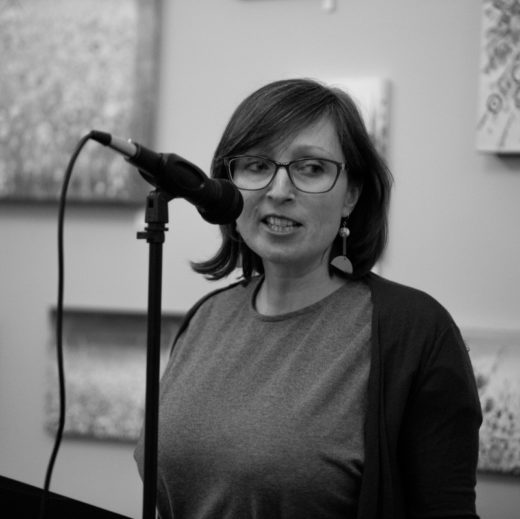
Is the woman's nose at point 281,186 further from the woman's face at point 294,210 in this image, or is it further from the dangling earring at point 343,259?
the dangling earring at point 343,259

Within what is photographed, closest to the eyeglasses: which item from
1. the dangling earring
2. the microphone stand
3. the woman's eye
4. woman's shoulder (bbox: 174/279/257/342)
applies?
the woman's eye

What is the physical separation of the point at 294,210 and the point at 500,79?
87 centimetres

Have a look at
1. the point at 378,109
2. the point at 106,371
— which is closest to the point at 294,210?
the point at 378,109

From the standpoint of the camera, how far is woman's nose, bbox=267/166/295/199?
4.18 ft

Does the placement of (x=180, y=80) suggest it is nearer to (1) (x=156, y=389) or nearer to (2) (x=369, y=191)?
(2) (x=369, y=191)

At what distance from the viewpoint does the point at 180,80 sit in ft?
7.17

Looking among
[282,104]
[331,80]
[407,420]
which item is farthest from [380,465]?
[331,80]

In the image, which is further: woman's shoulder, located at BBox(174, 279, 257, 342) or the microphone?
woman's shoulder, located at BBox(174, 279, 257, 342)

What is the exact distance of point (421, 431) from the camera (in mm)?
1194

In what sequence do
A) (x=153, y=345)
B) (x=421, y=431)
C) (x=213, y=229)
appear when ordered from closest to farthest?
(x=153, y=345) → (x=421, y=431) → (x=213, y=229)

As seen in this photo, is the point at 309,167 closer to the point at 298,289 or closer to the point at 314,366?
the point at 298,289

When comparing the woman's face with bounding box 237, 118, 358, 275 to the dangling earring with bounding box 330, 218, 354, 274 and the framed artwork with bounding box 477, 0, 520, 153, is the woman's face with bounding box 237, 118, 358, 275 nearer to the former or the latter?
the dangling earring with bounding box 330, 218, 354, 274

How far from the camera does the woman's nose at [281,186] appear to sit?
127cm

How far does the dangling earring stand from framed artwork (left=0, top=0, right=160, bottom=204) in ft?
2.96
